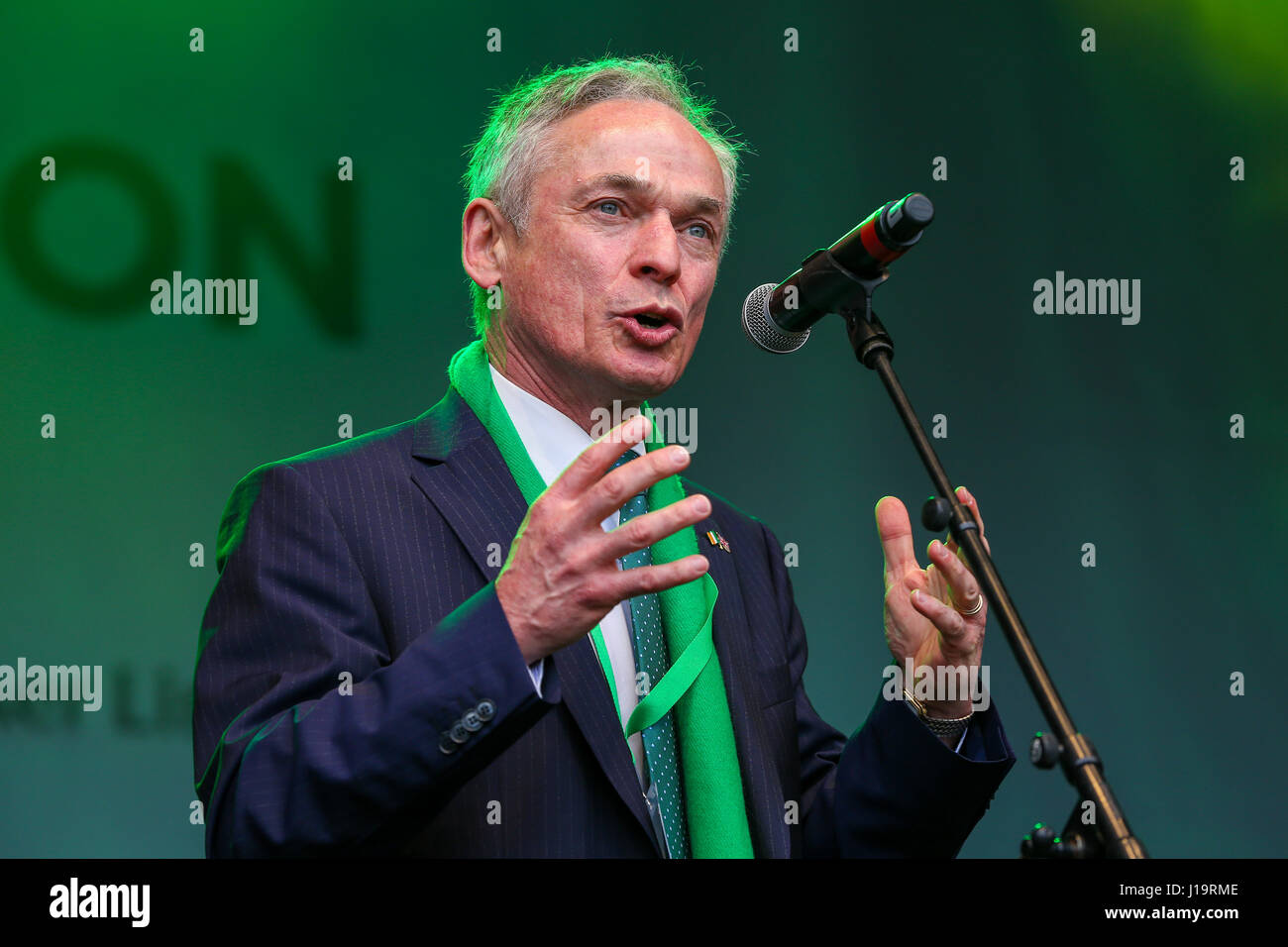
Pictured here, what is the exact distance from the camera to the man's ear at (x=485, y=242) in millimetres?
2211

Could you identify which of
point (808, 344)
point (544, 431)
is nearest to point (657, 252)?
point (544, 431)

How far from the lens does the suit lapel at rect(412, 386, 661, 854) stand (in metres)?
1.70

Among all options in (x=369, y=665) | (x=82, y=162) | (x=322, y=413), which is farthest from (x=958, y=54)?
(x=369, y=665)

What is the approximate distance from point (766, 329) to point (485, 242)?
0.65 m

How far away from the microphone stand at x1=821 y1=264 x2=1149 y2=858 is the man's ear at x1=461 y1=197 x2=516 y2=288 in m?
0.94

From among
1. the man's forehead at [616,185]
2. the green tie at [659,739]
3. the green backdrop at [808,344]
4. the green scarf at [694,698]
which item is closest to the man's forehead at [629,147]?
the man's forehead at [616,185]

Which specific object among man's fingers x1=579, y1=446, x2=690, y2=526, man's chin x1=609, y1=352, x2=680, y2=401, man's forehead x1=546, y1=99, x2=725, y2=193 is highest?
man's forehead x1=546, y1=99, x2=725, y2=193

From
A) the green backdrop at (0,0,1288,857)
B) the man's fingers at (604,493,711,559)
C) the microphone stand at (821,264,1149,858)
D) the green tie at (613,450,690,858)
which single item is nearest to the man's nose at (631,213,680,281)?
the green tie at (613,450,690,858)

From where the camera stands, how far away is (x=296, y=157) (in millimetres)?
3523

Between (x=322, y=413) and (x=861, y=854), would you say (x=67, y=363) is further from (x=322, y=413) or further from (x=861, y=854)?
(x=861, y=854)

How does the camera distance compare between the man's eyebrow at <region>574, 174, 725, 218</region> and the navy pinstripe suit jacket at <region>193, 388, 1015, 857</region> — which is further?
the man's eyebrow at <region>574, 174, 725, 218</region>

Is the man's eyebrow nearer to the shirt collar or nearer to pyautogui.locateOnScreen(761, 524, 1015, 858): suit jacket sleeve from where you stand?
the shirt collar

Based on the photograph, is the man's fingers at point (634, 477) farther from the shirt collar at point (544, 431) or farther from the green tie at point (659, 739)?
the shirt collar at point (544, 431)

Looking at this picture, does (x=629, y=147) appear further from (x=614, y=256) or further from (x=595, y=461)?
(x=595, y=461)
